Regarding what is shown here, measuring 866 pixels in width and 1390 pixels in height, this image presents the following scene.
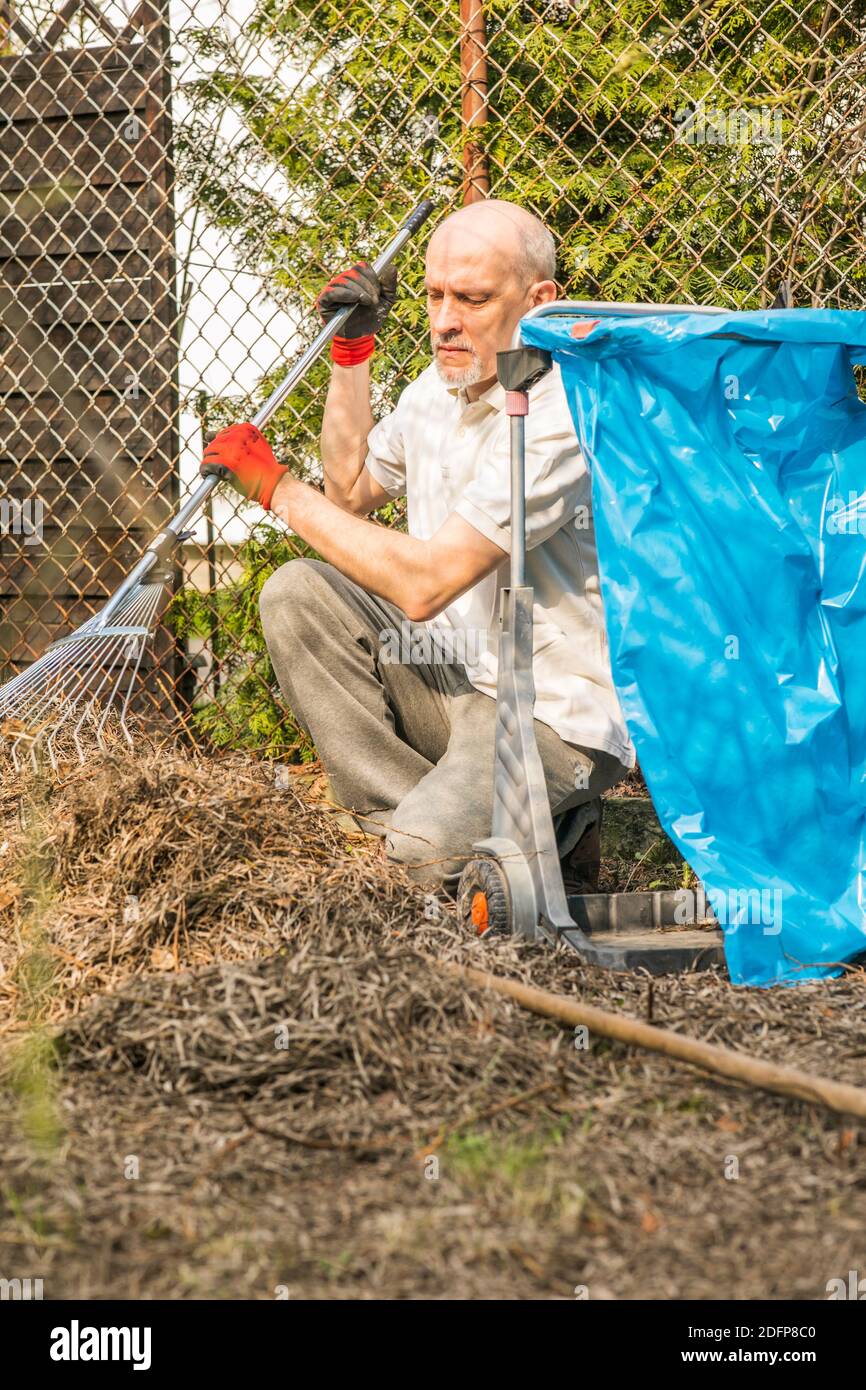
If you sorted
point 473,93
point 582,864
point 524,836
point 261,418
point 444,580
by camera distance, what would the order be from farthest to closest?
1. point 473,93
2. point 261,418
3. point 582,864
4. point 444,580
5. point 524,836

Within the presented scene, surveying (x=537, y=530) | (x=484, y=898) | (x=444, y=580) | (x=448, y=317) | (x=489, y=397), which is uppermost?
(x=448, y=317)

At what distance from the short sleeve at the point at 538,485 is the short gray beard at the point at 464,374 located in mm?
211

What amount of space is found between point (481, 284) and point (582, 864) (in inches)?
47.2

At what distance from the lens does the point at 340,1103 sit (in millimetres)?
A: 1662

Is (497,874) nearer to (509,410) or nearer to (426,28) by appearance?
(509,410)

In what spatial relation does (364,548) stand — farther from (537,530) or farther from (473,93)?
(473,93)

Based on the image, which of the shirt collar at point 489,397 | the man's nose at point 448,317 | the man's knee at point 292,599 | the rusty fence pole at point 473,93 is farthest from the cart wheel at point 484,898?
the rusty fence pole at point 473,93

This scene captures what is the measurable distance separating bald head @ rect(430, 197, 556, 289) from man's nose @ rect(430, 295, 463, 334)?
3.7 inches

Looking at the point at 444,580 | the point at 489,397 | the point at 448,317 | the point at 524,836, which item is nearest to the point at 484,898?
the point at 524,836

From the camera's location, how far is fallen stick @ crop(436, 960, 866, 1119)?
5.10 feet

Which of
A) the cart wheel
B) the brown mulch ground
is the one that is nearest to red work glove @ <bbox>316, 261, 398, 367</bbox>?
the brown mulch ground

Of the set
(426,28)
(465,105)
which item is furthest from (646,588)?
(426,28)

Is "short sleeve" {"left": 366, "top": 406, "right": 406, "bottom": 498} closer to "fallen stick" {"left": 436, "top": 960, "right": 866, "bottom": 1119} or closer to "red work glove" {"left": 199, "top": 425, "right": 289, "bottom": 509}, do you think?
"red work glove" {"left": 199, "top": 425, "right": 289, "bottom": 509}

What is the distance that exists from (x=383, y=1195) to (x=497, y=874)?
87cm
